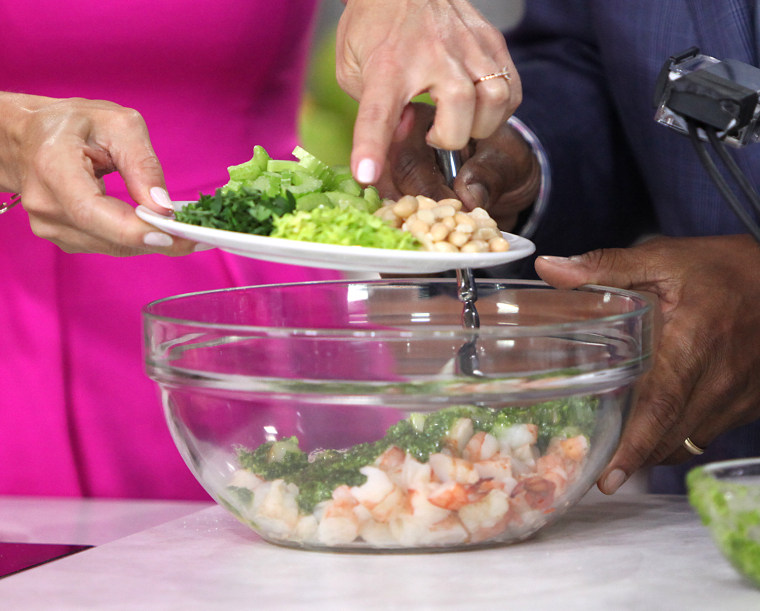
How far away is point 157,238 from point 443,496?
33 cm

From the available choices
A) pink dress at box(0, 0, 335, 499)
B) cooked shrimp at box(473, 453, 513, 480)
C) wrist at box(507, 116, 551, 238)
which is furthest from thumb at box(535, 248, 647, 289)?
pink dress at box(0, 0, 335, 499)

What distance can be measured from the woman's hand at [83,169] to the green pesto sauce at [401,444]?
0.74 feet

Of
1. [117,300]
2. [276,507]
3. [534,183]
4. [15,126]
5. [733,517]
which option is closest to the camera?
[733,517]

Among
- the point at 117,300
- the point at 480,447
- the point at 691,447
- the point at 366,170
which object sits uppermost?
the point at 366,170

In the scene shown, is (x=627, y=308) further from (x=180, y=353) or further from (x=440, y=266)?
(x=180, y=353)

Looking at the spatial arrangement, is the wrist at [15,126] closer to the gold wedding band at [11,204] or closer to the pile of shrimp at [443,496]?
the gold wedding band at [11,204]

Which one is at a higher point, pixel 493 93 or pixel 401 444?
pixel 493 93

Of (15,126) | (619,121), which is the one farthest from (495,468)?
(619,121)

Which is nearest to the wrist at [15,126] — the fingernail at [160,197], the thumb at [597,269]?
the fingernail at [160,197]

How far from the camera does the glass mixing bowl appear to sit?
25.0 inches

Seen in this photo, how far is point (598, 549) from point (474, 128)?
393mm

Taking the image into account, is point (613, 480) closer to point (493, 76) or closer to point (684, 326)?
point (684, 326)

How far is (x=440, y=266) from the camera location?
2.27 feet

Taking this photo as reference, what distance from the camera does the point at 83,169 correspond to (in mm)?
842
